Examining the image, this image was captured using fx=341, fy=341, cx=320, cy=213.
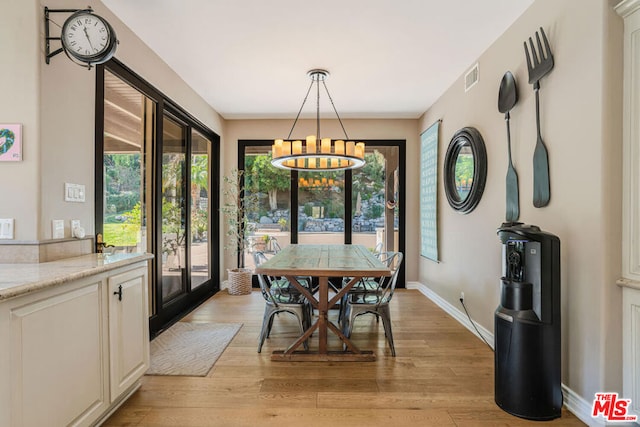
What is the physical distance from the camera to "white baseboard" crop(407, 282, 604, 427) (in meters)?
1.94

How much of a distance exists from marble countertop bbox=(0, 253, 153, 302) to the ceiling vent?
133 inches

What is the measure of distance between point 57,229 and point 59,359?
0.89 metres

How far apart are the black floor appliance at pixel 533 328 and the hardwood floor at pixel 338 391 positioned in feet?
0.41

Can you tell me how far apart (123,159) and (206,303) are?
89.2 inches

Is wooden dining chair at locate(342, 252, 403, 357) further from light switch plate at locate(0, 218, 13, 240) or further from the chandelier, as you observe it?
light switch plate at locate(0, 218, 13, 240)

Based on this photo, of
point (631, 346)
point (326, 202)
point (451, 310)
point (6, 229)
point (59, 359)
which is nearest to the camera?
point (59, 359)

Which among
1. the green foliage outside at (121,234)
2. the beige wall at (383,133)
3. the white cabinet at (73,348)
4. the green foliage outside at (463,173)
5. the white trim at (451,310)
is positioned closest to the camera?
the white cabinet at (73,348)

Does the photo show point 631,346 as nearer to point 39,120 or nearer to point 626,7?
point 626,7

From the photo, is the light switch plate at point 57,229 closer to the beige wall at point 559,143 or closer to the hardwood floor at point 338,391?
the beige wall at point 559,143

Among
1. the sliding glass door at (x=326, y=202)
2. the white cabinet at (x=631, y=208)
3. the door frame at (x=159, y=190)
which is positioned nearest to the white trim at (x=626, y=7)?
the white cabinet at (x=631, y=208)

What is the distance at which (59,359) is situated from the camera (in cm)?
157

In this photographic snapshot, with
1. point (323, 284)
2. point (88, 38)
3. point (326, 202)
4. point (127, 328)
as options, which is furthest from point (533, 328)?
point (326, 202)

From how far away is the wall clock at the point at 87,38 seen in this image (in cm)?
194

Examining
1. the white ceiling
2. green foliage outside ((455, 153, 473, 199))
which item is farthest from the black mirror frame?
the white ceiling
